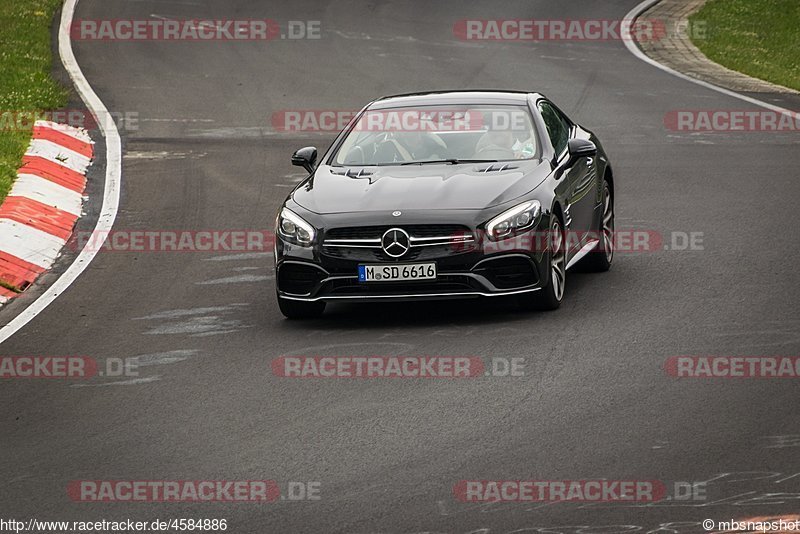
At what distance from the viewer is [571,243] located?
462 inches

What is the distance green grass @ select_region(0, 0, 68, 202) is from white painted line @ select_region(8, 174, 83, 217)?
0.40 feet

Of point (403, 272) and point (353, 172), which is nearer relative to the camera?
point (403, 272)

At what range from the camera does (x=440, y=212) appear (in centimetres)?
1071

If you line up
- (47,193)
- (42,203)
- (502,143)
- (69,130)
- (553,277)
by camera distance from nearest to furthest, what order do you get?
(553,277) < (502,143) < (42,203) < (47,193) < (69,130)

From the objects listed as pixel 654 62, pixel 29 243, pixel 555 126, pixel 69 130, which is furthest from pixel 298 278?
pixel 654 62

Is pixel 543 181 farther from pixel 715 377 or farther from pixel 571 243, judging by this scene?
pixel 715 377

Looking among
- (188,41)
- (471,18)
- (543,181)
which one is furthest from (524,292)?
(471,18)

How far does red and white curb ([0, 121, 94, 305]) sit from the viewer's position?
530 inches

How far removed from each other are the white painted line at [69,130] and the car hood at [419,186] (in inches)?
329

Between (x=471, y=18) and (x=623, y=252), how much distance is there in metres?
18.6

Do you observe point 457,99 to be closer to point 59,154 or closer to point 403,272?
→ point 403,272

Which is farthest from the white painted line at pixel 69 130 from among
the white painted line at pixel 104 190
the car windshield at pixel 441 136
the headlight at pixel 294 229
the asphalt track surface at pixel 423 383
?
the headlight at pixel 294 229

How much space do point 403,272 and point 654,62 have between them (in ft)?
Result: 55.5

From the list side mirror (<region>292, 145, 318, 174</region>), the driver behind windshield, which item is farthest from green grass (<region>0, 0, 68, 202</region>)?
the driver behind windshield
